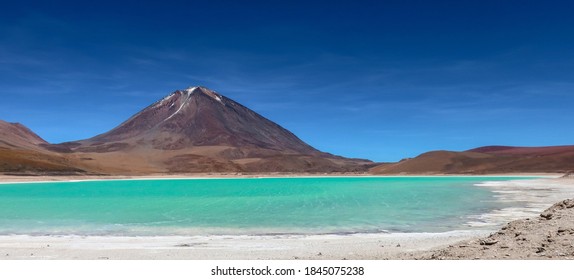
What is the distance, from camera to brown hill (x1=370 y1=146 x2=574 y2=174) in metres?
136

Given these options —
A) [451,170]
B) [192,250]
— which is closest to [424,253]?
[192,250]

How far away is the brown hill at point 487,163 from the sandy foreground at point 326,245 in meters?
131

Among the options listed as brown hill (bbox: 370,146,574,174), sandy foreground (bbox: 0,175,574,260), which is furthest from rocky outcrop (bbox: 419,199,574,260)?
brown hill (bbox: 370,146,574,174)

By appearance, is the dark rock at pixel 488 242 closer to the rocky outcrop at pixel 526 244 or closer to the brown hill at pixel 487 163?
the rocky outcrop at pixel 526 244

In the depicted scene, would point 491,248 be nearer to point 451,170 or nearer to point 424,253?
point 424,253

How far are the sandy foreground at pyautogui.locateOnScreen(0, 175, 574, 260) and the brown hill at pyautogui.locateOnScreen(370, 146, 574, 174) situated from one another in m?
131

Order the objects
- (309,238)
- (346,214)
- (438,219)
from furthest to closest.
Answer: (346,214) < (438,219) < (309,238)

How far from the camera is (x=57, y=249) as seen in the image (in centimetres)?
1224

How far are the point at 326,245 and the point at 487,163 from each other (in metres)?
148

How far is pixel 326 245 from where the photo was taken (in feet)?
41.9

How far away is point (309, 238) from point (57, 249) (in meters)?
6.63

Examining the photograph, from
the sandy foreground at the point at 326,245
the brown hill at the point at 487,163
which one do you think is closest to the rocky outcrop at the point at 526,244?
the sandy foreground at the point at 326,245
